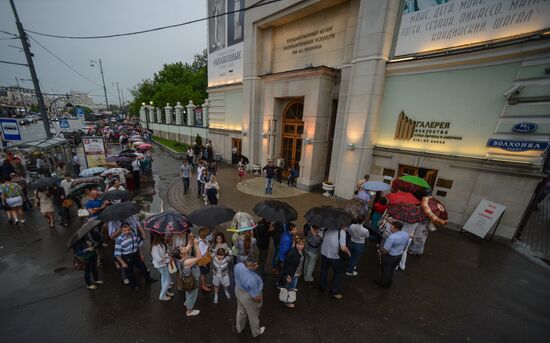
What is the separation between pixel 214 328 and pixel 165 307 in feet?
4.29

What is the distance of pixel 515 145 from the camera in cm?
721

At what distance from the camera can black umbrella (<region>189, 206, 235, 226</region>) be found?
489 cm

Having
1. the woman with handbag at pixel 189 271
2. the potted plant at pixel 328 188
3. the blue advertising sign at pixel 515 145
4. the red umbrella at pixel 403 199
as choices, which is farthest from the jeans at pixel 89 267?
the blue advertising sign at pixel 515 145

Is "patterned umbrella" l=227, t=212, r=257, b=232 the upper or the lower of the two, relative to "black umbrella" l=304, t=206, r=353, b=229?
lower

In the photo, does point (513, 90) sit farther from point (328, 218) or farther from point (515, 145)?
point (328, 218)

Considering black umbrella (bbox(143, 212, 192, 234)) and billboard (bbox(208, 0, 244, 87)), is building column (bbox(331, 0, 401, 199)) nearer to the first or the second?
black umbrella (bbox(143, 212, 192, 234))

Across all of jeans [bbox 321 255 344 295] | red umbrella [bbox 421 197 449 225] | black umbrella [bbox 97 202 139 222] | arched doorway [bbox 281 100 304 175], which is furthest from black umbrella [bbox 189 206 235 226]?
arched doorway [bbox 281 100 304 175]

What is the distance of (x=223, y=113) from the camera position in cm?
1906

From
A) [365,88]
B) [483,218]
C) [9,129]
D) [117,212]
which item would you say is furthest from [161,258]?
[9,129]

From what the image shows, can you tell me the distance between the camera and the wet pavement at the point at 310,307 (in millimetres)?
4047

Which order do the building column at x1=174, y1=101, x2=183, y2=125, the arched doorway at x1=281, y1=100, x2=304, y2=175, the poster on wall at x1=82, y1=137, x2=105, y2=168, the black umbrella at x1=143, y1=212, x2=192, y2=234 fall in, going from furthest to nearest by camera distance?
1. the building column at x1=174, y1=101, x2=183, y2=125
2. the arched doorway at x1=281, y1=100, x2=304, y2=175
3. the poster on wall at x1=82, y1=137, x2=105, y2=168
4. the black umbrella at x1=143, y1=212, x2=192, y2=234

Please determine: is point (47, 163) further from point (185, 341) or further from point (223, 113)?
point (185, 341)

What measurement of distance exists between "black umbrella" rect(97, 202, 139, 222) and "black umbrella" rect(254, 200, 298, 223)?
10.1 ft

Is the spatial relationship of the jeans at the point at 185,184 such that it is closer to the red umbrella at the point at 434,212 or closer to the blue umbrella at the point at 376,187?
the blue umbrella at the point at 376,187
